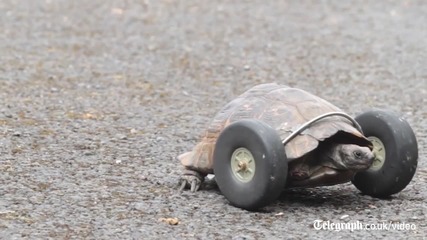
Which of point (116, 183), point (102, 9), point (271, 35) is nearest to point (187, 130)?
point (116, 183)

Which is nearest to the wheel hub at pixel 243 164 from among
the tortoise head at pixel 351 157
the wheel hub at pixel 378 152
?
the tortoise head at pixel 351 157

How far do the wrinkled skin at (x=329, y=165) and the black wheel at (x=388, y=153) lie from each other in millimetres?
181

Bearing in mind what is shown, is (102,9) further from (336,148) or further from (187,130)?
(336,148)

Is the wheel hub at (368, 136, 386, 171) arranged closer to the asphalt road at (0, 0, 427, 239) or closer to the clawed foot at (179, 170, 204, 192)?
the asphalt road at (0, 0, 427, 239)

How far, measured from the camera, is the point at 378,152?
4410 mm

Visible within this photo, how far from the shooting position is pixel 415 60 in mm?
8742

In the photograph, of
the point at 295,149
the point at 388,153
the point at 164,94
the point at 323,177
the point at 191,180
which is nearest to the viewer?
the point at 295,149

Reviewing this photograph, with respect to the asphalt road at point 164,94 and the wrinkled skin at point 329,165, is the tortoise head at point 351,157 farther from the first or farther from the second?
the asphalt road at point 164,94

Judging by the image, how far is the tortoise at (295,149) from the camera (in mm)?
4020

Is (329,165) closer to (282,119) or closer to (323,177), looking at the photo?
(323,177)

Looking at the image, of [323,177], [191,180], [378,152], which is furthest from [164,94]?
[323,177]

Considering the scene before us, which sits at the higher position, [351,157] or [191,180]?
[351,157]

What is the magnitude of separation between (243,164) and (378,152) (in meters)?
0.71

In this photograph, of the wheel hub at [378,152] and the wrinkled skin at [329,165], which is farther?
the wheel hub at [378,152]
